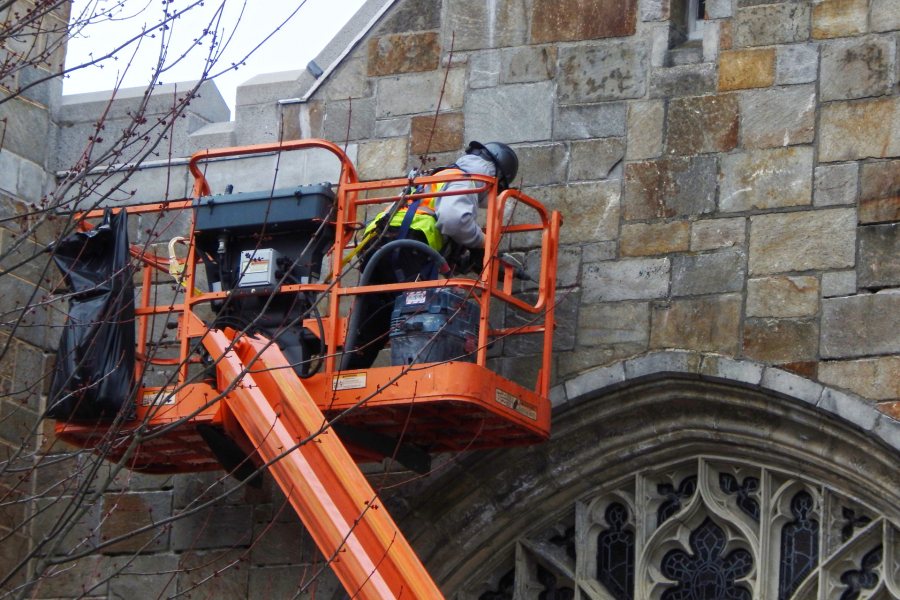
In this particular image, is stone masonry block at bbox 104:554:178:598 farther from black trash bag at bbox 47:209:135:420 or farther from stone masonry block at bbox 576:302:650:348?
stone masonry block at bbox 576:302:650:348

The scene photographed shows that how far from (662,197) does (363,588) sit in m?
3.00

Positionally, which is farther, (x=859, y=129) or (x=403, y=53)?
(x=403, y=53)

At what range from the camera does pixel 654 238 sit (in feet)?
36.2

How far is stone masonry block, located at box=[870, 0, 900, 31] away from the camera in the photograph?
424 inches

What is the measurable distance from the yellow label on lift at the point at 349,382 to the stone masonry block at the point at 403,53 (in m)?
2.32

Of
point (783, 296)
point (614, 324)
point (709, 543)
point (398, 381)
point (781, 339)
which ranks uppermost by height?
point (783, 296)

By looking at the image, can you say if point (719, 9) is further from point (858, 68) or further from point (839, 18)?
point (858, 68)

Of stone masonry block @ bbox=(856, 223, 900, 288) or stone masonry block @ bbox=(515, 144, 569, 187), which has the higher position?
stone masonry block @ bbox=(515, 144, 569, 187)

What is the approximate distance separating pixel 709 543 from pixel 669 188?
5.80ft

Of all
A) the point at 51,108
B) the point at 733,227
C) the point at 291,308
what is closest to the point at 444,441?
the point at 291,308

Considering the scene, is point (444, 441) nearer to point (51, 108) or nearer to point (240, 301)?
point (240, 301)

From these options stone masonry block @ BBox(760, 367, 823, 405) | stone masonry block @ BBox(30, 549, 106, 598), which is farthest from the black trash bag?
stone masonry block @ BBox(760, 367, 823, 405)

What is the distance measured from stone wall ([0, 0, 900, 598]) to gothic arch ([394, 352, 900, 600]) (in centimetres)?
7

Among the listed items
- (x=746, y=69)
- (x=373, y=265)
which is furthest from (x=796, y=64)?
(x=373, y=265)
